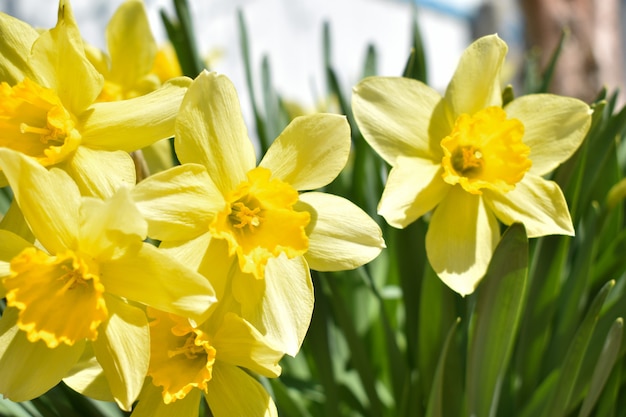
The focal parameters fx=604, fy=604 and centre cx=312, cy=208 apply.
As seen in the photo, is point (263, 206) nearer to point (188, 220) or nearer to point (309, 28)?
point (188, 220)

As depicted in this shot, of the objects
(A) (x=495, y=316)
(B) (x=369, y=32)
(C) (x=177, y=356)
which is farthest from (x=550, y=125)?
(B) (x=369, y=32)

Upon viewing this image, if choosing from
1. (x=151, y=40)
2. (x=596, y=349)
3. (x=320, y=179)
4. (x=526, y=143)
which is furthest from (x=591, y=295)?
(x=151, y=40)

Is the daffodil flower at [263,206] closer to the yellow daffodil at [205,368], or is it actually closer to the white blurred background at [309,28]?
the yellow daffodil at [205,368]

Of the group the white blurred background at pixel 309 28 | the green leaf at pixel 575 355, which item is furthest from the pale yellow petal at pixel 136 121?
the white blurred background at pixel 309 28

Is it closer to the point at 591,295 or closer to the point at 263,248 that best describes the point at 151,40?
the point at 263,248

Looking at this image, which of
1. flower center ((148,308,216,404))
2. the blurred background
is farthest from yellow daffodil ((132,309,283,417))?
the blurred background
